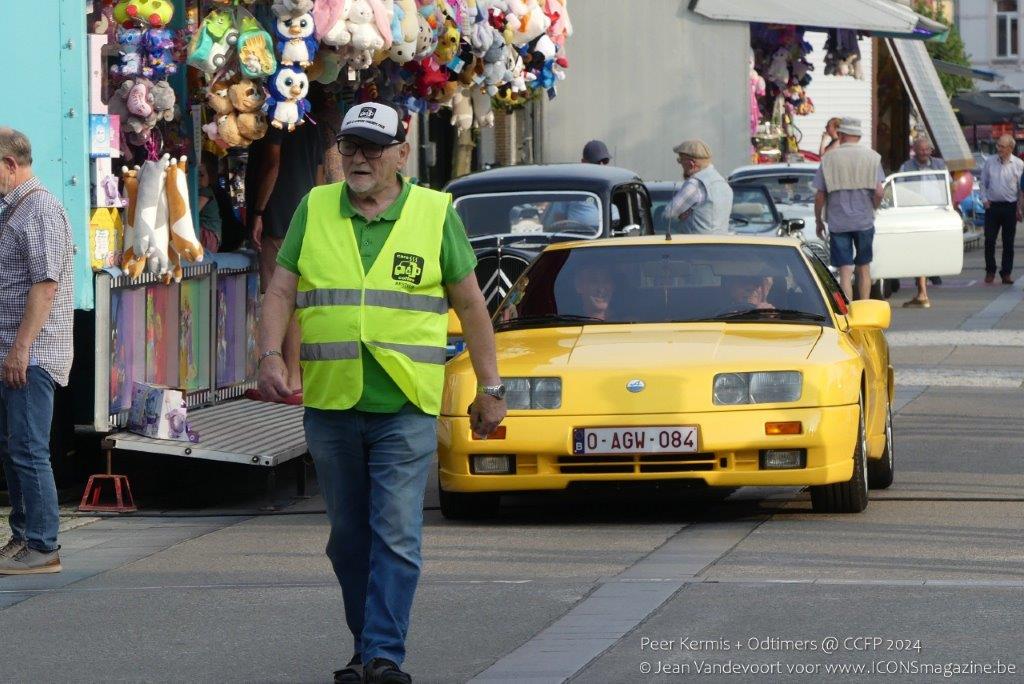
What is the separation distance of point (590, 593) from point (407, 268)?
1996 millimetres

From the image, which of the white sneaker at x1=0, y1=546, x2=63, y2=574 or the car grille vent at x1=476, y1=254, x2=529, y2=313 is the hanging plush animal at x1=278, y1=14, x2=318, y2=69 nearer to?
the car grille vent at x1=476, y1=254, x2=529, y2=313

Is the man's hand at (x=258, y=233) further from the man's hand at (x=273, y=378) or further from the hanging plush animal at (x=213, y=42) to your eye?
the man's hand at (x=273, y=378)

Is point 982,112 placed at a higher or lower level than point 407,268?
higher

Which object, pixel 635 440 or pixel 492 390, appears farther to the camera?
pixel 635 440

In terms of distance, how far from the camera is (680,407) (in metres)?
9.20

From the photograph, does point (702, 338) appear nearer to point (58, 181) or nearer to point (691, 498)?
→ point (691, 498)

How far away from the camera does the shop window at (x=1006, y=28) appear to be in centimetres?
9712

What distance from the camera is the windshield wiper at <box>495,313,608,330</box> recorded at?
10.3 meters

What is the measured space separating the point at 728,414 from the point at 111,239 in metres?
3.44

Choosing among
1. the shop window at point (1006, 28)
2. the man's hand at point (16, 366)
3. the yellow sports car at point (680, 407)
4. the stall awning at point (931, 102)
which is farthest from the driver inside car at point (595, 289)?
the shop window at point (1006, 28)

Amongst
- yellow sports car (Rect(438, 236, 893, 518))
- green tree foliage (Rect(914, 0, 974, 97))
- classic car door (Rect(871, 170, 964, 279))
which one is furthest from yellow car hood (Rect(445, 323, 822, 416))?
green tree foliage (Rect(914, 0, 974, 97))

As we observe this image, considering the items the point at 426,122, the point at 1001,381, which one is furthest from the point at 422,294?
the point at 426,122

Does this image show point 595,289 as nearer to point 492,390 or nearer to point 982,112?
point 492,390

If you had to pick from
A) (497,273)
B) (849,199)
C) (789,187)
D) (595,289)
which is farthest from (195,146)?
(789,187)
